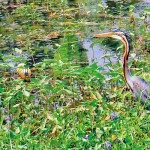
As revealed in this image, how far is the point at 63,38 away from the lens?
8.61 meters

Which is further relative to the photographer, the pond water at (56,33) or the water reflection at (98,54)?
the pond water at (56,33)

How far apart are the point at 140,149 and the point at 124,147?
7.3 inches

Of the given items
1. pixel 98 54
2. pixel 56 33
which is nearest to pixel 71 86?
pixel 98 54

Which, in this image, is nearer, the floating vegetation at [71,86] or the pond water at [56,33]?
the floating vegetation at [71,86]

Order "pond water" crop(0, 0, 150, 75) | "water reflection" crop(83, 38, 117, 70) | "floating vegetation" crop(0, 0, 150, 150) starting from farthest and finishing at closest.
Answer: "pond water" crop(0, 0, 150, 75), "water reflection" crop(83, 38, 117, 70), "floating vegetation" crop(0, 0, 150, 150)

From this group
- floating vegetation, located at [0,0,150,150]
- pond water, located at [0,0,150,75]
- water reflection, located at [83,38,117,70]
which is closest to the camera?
floating vegetation, located at [0,0,150,150]

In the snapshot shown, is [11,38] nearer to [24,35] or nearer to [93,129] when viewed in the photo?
[24,35]

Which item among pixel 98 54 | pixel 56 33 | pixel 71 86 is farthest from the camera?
pixel 56 33

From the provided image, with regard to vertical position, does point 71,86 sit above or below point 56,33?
above

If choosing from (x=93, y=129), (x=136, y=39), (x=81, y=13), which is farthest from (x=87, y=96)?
(x=81, y=13)

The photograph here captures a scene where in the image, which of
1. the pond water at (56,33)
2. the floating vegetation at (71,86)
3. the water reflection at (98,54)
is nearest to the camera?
the floating vegetation at (71,86)

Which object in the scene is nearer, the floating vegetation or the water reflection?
the floating vegetation

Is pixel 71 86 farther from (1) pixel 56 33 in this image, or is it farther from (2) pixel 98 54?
(1) pixel 56 33

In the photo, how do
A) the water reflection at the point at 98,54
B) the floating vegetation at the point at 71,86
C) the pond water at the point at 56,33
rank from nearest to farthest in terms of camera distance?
the floating vegetation at the point at 71,86 → the water reflection at the point at 98,54 → the pond water at the point at 56,33
